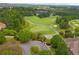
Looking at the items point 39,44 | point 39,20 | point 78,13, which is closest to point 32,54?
point 39,44

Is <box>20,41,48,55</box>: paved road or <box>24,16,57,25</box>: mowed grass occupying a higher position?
<box>24,16,57,25</box>: mowed grass

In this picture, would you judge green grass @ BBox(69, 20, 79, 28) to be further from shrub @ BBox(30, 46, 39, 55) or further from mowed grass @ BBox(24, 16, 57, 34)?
shrub @ BBox(30, 46, 39, 55)

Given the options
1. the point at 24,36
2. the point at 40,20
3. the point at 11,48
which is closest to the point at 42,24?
the point at 40,20

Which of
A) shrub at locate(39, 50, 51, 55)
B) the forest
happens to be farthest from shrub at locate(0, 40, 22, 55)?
shrub at locate(39, 50, 51, 55)

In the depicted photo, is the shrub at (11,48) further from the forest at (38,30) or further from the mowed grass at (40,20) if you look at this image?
the mowed grass at (40,20)

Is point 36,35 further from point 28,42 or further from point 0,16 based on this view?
point 0,16
